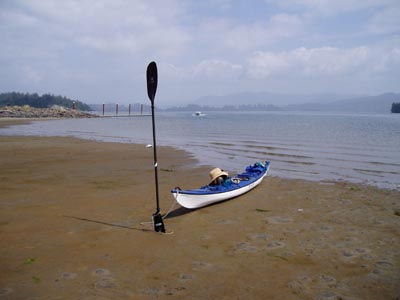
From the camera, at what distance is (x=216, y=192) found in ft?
30.6

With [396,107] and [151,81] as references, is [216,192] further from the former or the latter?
[396,107]

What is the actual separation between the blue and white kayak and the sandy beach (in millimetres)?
256

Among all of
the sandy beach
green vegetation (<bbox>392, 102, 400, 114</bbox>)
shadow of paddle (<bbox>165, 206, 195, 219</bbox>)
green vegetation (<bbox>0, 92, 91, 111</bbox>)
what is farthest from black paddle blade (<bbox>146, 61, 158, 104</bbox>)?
green vegetation (<bbox>0, 92, 91, 111</bbox>)

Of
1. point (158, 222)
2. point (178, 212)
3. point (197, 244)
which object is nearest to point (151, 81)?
point (158, 222)

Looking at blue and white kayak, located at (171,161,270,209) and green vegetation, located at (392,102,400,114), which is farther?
green vegetation, located at (392,102,400,114)

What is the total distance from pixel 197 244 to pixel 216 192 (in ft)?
9.45

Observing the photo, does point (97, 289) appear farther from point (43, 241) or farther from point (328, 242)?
point (328, 242)

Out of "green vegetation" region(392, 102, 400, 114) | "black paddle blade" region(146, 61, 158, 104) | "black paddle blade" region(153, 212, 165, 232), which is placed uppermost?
"green vegetation" region(392, 102, 400, 114)

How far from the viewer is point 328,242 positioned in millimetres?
6793

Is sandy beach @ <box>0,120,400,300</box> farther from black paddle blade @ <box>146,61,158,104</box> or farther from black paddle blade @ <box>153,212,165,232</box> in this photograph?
black paddle blade @ <box>146,61,158,104</box>

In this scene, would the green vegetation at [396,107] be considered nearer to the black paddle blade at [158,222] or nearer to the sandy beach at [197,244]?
the sandy beach at [197,244]

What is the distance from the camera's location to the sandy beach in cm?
484

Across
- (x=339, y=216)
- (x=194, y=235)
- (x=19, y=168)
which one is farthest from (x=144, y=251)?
(x=19, y=168)

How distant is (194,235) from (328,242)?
2.77 metres
